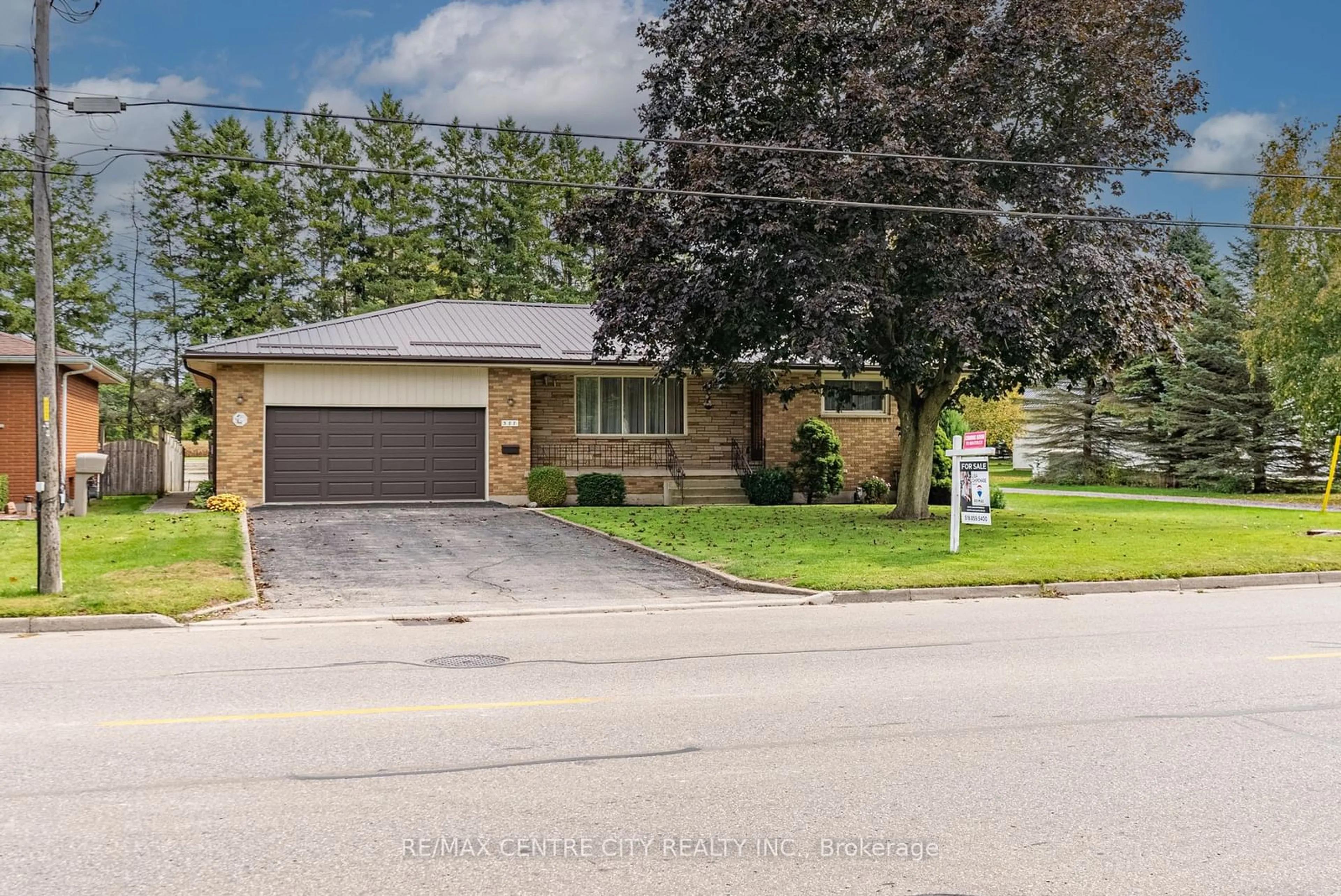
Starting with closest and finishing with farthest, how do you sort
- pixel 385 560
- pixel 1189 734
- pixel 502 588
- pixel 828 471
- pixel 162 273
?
pixel 1189 734, pixel 502 588, pixel 385 560, pixel 828 471, pixel 162 273

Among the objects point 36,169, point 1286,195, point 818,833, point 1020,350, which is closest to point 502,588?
point 36,169

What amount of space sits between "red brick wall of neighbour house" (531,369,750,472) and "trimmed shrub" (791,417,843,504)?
1.80 m

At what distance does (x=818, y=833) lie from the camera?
4707mm

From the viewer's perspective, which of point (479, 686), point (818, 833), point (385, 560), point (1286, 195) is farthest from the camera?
point (1286, 195)

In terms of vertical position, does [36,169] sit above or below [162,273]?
below

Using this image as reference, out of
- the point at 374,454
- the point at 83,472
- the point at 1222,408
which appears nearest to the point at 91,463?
the point at 83,472

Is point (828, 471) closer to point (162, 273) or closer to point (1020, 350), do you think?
point (1020, 350)

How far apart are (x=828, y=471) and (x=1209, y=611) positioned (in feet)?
52.1

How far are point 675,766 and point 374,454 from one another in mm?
21121

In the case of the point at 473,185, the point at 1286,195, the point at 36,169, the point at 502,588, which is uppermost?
the point at 473,185

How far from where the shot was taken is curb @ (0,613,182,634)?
10336mm

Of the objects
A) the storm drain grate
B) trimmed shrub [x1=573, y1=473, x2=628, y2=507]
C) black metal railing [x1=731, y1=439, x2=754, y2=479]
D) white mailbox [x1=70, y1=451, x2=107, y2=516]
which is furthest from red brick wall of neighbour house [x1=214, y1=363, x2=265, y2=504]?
the storm drain grate

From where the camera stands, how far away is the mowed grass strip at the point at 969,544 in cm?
1416

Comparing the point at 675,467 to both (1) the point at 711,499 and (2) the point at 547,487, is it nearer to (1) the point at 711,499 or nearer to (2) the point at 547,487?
(1) the point at 711,499
